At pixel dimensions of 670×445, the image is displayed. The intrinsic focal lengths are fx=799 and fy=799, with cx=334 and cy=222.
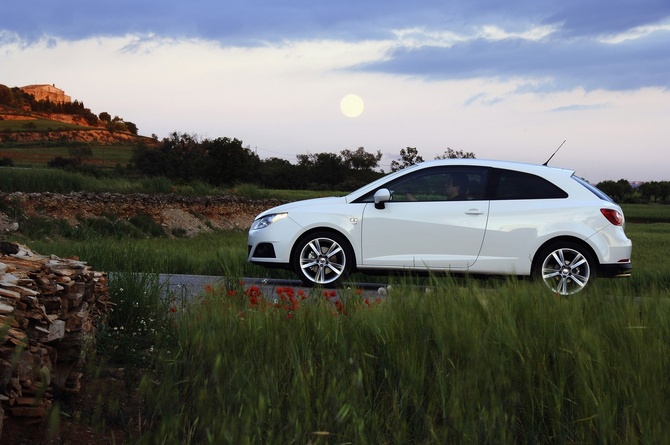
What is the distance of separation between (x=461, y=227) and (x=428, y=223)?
45cm

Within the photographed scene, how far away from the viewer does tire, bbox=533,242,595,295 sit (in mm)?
10508

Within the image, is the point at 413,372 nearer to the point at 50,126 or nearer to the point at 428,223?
the point at 428,223

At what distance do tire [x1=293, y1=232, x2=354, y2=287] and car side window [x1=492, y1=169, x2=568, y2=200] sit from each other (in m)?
2.21

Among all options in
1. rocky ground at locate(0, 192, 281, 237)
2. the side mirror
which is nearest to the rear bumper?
the side mirror

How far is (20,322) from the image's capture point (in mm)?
4488

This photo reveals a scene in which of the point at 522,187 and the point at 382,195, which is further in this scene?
the point at 522,187

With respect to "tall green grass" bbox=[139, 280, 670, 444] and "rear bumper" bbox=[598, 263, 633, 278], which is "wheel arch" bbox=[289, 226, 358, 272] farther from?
"tall green grass" bbox=[139, 280, 670, 444]

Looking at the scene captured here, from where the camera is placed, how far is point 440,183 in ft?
36.6

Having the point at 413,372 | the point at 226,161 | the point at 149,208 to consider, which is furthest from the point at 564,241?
the point at 226,161

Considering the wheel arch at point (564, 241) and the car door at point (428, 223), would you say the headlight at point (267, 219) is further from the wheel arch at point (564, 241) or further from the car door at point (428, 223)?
the wheel arch at point (564, 241)

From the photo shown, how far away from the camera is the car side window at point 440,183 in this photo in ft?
36.3

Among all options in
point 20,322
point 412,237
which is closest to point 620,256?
A: point 412,237

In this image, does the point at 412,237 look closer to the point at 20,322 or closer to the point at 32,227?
the point at 20,322

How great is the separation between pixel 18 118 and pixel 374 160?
78.4 m
